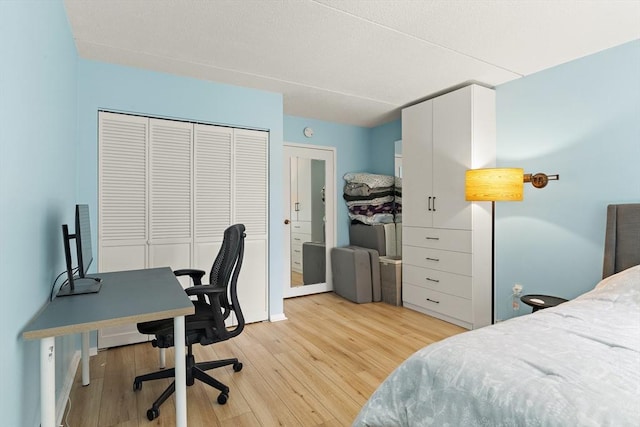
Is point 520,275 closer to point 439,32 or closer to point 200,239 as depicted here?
point 439,32

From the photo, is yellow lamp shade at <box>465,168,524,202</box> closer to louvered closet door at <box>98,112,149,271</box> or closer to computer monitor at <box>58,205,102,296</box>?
computer monitor at <box>58,205,102,296</box>

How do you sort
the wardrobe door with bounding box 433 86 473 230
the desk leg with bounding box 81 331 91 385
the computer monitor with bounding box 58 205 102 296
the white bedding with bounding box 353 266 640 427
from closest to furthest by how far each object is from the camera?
the white bedding with bounding box 353 266 640 427 < the computer monitor with bounding box 58 205 102 296 < the desk leg with bounding box 81 331 91 385 < the wardrobe door with bounding box 433 86 473 230

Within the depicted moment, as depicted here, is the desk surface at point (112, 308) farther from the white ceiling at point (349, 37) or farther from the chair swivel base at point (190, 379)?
the white ceiling at point (349, 37)

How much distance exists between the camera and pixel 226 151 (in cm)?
334

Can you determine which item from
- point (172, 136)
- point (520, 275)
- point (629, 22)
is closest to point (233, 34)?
point (172, 136)

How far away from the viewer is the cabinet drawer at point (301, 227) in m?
4.54

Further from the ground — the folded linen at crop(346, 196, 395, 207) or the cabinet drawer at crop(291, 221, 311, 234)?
the folded linen at crop(346, 196, 395, 207)

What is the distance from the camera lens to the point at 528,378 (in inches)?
41.6

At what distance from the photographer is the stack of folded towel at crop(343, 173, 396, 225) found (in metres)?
4.55

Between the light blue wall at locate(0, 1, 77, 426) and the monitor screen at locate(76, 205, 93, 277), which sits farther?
the monitor screen at locate(76, 205, 93, 277)

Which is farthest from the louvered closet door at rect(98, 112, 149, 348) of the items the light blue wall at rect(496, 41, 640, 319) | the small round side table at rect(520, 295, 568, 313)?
the light blue wall at rect(496, 41, 640, 319)

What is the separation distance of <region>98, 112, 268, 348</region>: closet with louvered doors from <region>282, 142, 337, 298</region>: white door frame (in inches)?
36.2

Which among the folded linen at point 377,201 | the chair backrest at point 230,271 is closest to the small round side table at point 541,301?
the folded linen at point 377,201

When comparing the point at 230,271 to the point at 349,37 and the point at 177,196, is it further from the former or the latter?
the point at 349,37
